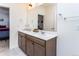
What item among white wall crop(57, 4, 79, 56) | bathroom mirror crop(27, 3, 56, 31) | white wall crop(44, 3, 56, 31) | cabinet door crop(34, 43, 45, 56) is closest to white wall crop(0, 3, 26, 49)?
bathroom mirror crop(27, 3, 56, 31)

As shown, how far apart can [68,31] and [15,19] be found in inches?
100

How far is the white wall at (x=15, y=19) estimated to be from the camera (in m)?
4.02

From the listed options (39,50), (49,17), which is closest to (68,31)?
A: (39,50)

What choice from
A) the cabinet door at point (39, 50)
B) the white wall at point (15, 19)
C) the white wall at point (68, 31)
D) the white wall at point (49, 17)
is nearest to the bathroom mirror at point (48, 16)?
the white wall at point (49, 17)

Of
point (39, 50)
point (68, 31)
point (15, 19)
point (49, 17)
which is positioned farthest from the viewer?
point (15, 19)

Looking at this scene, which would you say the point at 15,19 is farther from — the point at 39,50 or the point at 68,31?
the point at 68,31

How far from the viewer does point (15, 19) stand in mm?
4109

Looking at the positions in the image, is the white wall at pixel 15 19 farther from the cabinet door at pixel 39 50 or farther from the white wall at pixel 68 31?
the white wall at pixel 68 31

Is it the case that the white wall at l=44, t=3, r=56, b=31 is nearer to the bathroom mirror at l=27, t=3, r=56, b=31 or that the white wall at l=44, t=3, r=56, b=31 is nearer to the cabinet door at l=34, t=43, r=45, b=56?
the bathroom mirror at l=27, t=3, r=56, b=31

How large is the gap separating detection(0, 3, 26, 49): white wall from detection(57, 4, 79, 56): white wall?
2181 millimetres

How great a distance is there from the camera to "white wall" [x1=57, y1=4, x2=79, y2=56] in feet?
6.55

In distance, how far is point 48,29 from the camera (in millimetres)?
2994

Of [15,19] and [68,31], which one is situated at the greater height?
[15,19]

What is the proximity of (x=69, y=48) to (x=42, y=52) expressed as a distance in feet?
1.88
